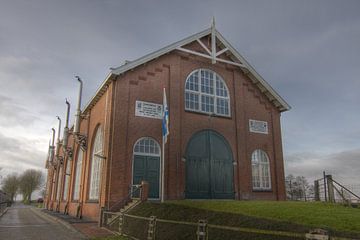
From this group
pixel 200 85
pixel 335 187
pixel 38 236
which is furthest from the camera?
pixel 200 85

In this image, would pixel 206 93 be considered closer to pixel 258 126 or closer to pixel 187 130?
pixel 187 130

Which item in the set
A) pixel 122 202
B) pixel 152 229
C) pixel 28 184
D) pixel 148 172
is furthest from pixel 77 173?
pixel 28 184

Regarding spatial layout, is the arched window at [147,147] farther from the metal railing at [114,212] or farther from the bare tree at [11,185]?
the bare tree at [11,185]

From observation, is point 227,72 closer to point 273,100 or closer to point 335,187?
point 273,100

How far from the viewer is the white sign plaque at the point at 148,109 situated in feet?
61.5

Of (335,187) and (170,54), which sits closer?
(335,187)

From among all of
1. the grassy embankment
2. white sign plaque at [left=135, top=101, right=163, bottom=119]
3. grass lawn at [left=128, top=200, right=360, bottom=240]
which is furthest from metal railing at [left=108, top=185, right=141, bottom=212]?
white sign plaque at [left=135, top=101, right=163, bottom=119]

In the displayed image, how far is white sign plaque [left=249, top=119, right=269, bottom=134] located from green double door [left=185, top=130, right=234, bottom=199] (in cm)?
264

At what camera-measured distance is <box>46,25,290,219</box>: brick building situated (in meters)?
18.1

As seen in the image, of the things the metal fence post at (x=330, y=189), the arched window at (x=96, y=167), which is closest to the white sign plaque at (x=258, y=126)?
the metal fence post at (x=330, y=189)

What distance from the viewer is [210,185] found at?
19.9 meters

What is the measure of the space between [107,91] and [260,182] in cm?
1156

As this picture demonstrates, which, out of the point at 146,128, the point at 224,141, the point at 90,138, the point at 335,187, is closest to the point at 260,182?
the point at 224,141

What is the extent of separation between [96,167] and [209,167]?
7.02m
